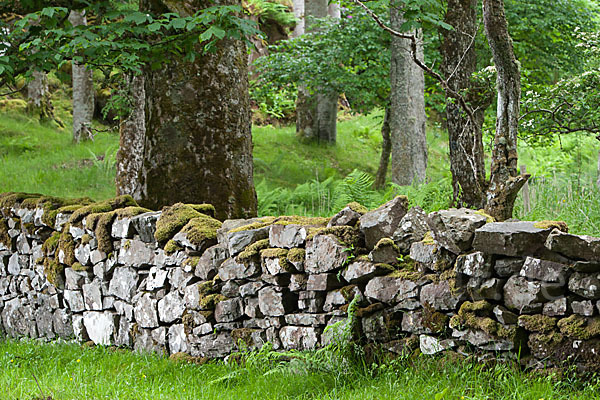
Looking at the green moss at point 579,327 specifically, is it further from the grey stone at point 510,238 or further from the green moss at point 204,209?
the green moss at point 204,209

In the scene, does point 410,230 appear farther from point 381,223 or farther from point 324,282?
point 324,282

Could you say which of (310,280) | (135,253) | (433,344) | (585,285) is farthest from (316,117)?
(585,285)

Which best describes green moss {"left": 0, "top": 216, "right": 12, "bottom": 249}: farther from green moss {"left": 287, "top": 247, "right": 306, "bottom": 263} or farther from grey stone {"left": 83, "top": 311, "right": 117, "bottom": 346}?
green moss {"left": 287, "top": 247, "right": 306, "bottom": 263}

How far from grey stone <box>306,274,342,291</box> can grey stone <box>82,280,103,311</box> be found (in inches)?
108

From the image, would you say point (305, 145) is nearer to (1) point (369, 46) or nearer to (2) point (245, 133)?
(1) point (369, 46)

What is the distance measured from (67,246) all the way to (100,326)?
3.30 feet

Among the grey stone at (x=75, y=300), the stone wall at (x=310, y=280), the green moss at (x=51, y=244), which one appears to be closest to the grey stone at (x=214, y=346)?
the stone wall at (x=310, y=280)

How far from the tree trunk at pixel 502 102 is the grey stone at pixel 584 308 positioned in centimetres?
176

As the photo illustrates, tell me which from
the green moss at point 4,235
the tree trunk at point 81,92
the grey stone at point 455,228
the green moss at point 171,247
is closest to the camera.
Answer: the grey stone at point 455,228

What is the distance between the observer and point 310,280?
4480 millimetres

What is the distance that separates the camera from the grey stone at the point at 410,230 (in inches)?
165

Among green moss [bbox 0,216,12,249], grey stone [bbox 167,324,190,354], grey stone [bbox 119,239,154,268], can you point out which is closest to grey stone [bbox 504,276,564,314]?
grey stone [bbox 167,324,190,354]

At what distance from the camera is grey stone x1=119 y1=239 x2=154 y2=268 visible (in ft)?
18.5

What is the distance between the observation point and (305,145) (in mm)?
16812
